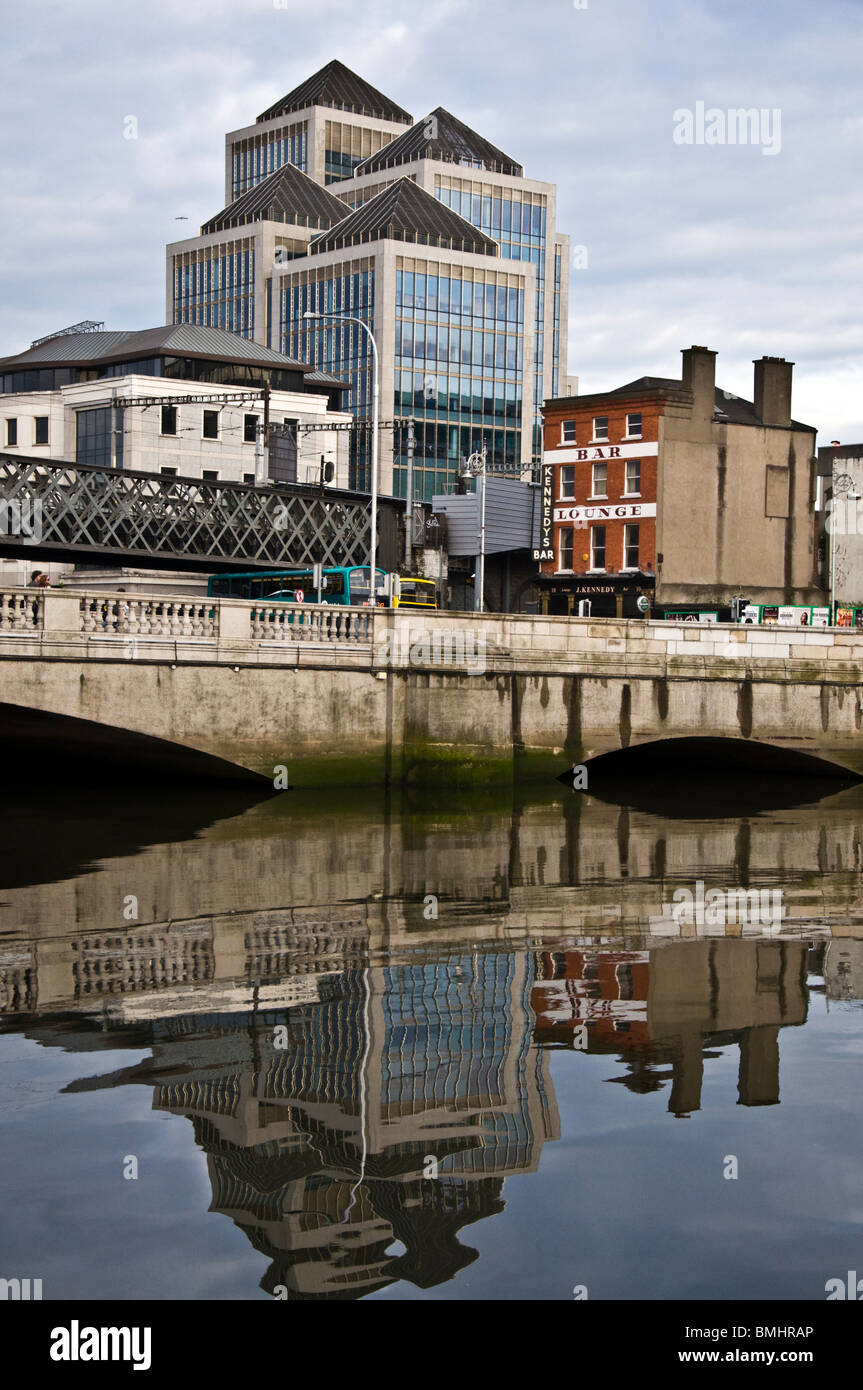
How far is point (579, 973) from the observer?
1488 centimetres

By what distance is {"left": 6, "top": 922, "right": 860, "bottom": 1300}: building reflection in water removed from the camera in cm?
844

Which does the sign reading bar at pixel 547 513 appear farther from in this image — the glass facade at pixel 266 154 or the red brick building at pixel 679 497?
the glass facade at pixel 266 154

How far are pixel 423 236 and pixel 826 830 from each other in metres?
121

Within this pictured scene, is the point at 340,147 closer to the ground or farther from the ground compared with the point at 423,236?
farther from the ground

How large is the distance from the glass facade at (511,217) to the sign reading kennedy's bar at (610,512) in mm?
91491

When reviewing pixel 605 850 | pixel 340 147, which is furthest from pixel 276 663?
pixel 340 147

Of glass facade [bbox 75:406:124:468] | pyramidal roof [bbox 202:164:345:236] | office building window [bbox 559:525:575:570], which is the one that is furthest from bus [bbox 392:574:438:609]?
pyramidal roof [bbox 202:164:345:236]

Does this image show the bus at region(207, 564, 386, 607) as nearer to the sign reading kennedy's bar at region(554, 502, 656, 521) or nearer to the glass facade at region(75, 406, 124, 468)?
the sign reading kennedy's bar at region(554, 502, 656, 521)

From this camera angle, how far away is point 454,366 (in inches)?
5743

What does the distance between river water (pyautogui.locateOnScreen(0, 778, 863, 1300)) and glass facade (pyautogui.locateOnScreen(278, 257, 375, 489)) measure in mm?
122826

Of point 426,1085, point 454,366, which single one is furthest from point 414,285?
point 426,1085

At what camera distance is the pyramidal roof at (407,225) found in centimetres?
14062

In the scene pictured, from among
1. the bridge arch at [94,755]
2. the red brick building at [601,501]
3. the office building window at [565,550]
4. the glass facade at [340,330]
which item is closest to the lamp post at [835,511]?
the red brick building at [601,501]

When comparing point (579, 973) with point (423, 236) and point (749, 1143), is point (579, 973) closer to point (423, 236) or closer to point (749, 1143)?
point (749, 1143)
